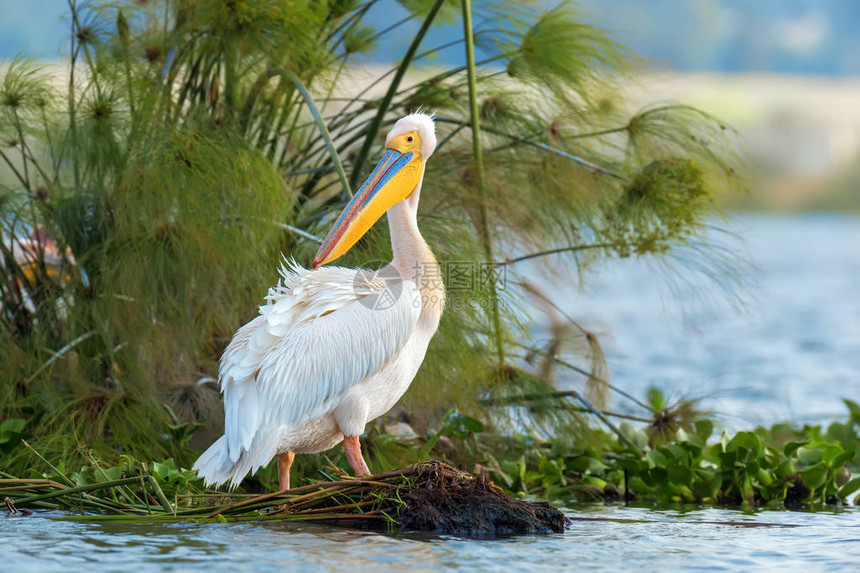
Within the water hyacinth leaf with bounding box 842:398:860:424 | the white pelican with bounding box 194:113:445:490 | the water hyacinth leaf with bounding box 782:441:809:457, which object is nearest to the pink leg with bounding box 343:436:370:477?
the white pelican with bounding box 194:113:445:490

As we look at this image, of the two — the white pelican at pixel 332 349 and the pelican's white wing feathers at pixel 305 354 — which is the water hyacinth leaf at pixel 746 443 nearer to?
the white pelican at pixel 332 349

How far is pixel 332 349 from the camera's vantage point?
409cm

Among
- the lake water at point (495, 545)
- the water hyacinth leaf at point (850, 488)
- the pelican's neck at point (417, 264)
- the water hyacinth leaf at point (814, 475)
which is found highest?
the pelican's neck at point (417, 264)

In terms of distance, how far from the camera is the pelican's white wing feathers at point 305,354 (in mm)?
4023

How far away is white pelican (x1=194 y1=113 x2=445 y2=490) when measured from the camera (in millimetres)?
4035

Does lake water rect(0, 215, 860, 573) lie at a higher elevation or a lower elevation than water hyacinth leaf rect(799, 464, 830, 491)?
lower

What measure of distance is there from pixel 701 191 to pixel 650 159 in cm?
67

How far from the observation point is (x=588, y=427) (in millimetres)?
5555

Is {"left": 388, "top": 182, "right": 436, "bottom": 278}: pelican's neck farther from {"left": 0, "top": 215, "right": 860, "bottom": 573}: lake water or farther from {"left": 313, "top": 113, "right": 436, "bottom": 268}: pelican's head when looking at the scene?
{"left": 0, "top": 215, "right": 860, "bottom": 573}: lake water

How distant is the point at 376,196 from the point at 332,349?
65 cm

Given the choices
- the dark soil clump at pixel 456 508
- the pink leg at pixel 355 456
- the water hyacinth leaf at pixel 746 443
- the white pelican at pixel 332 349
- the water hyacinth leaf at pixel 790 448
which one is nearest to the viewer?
the dark soil clump at pixel 456 508

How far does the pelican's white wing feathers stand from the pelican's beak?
0.51 feet

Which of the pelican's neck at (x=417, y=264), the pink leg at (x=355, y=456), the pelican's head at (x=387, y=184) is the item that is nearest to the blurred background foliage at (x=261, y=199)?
the pelican's head at (x=387, y=184)

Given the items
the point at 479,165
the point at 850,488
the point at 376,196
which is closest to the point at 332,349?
the point at 376,196
